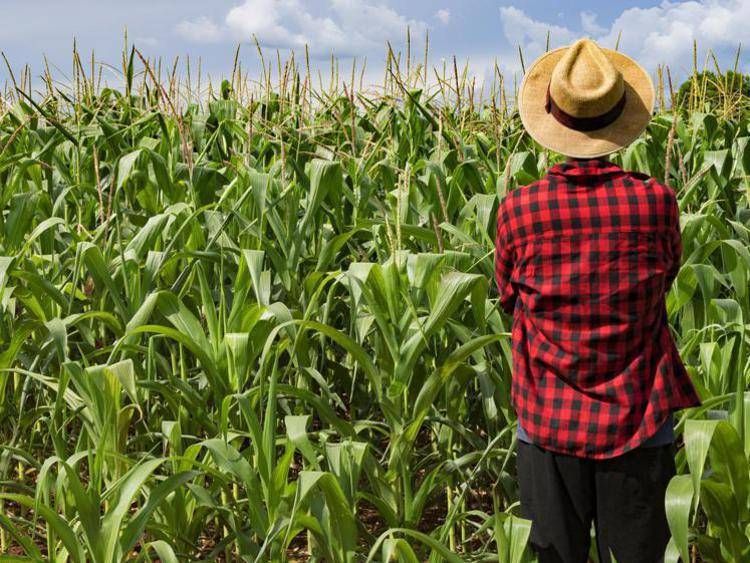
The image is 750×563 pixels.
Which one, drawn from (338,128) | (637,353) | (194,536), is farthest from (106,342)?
(338,128)

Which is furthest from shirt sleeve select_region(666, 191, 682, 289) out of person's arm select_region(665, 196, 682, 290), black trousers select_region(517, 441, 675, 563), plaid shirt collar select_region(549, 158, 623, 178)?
black trousers select_region(517, 441, 675, 563)

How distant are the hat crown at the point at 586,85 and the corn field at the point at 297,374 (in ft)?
1.72

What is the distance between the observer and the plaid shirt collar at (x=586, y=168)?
1.77 metres

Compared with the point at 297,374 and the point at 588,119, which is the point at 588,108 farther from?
the point at 297,374

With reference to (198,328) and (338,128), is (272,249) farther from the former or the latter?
(338,128)

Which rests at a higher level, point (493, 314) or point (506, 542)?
point (493, 314)

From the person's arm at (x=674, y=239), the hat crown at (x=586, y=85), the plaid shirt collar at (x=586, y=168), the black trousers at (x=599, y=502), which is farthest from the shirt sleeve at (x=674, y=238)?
the black trousers at (x=599, y=502)

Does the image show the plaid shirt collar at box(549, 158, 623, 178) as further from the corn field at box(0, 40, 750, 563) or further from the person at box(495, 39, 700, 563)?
the corn field at box(0, 40, 750, 563)

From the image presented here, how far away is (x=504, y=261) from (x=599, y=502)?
1.66ft

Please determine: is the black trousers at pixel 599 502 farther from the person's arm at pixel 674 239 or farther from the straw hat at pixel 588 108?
the straw hat at pixel 588 108

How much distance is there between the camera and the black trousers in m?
1.82

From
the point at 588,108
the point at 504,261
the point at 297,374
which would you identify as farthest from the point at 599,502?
the point at 297,374

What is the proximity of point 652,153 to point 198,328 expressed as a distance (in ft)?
7.95

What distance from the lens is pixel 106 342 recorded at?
3156 mm
